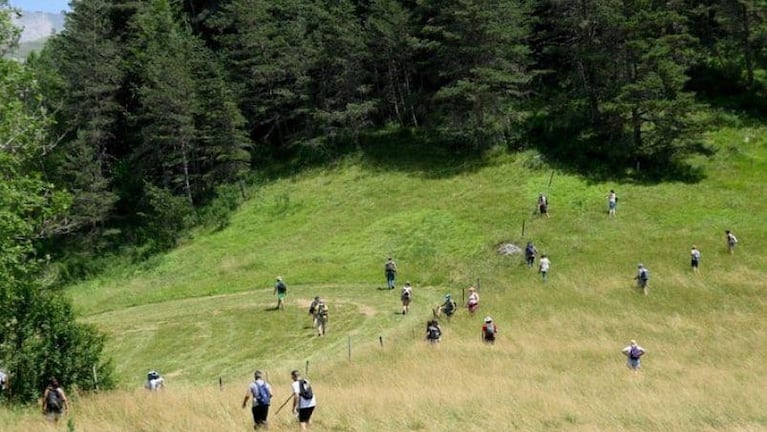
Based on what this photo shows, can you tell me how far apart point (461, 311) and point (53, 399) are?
65.5 feet

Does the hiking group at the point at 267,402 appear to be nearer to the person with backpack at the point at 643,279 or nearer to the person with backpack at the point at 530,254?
the person with backpack at the point at 643,279

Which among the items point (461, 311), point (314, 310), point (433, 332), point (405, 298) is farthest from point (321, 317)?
point (461, 311)

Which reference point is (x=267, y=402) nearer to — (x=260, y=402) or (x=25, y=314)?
(x=260, y=402)

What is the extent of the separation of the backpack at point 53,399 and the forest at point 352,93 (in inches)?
1237

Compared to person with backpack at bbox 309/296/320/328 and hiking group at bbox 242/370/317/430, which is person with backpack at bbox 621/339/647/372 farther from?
person with backpack at bbox 309/296/320/328

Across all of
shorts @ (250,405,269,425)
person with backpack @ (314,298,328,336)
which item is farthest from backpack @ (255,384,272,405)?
person with backpack @ (314,298,328,336)

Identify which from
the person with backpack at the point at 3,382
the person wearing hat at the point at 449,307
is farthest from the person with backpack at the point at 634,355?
the person with backpack at the point at 3,382

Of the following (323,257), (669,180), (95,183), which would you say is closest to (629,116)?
(669,180)

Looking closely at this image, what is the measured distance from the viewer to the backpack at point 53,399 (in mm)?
16641

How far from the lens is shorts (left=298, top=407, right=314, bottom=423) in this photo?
50.8ft

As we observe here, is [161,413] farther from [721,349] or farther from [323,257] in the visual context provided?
[323,257]

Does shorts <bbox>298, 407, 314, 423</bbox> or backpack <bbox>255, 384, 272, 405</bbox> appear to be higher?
backpack <bbox>255, 384, 272, 405</bbox>

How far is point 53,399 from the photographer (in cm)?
1664

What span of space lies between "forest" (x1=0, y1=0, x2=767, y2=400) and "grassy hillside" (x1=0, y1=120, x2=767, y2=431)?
3863 millimetres
